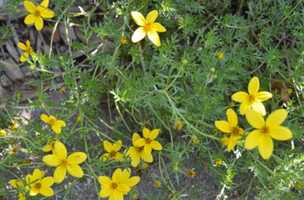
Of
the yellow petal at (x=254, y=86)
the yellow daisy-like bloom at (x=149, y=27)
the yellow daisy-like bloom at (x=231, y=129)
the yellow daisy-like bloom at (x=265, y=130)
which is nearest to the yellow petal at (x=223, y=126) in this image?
the yellow daisy-like bloom at (x=231, y=129)

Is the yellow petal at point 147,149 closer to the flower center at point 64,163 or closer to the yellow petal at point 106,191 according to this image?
the yellow petal at point 106,191

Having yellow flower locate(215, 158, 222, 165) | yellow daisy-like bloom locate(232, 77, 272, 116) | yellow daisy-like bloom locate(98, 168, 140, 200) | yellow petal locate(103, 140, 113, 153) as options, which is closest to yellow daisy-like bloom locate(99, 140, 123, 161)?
yellow petal locate(103, 140, 113, 153)

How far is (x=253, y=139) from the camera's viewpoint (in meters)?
A: 1.49

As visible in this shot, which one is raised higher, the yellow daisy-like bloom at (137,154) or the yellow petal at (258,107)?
the yellow petal at (258,107)

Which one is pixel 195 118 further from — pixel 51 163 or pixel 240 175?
pixel 51 163

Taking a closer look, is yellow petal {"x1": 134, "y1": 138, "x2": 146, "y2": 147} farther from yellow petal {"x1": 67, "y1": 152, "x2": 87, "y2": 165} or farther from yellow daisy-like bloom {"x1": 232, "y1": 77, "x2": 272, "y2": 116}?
yellow daisy-like bloom {"x1": 232, "y1": 77, "x2": 272, "y2": 116}

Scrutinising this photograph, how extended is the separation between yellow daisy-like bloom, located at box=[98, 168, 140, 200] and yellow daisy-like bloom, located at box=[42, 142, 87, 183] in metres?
0.17

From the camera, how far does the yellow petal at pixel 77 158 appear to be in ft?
5.80

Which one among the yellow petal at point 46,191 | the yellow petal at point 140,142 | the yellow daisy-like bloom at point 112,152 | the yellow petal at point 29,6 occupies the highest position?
the yellow petal at point 29,6

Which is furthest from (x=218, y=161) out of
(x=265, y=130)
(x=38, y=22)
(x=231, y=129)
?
(x=38, y=22)

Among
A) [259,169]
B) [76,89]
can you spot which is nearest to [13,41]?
[76,89]

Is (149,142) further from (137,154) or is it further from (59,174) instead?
(59,174)

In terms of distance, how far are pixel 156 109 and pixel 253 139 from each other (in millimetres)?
948

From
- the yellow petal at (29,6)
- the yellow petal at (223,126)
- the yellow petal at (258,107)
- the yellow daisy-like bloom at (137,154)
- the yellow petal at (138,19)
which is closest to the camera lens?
the yellow petal at (223,126)
